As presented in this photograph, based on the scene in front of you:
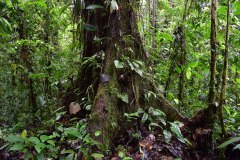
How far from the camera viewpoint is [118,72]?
3369 millimetres

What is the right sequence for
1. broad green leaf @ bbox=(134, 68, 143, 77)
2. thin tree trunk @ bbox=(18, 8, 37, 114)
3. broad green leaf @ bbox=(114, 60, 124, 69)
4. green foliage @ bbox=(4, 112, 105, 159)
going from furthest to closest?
thin tree trunk @ bbox=(18, 8, 37, 114) < broad green leaf @ bbox=(134, 68, 143, 77) < broad green leaf @ bbox=(114, 60, 124, 69) < green foliage @ bbox=(4, 112, 105, 159)

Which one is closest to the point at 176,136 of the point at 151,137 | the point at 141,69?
the point at 151,137

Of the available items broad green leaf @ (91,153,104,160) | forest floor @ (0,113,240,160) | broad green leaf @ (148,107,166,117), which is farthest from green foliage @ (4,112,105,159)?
broad green leaf @ (148,107,166,117)

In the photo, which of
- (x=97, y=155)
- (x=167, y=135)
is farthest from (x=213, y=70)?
(x=97, y=155)

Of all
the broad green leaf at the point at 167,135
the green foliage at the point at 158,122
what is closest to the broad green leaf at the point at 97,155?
the green foliage at the point at 158,122

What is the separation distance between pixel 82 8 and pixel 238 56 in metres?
2.32

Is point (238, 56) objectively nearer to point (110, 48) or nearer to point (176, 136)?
point (176, 136)

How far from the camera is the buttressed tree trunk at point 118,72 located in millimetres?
3086

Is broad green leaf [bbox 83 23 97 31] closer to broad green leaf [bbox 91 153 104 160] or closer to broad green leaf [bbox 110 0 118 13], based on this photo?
broad green leaf [bbox 110 0 118 13]

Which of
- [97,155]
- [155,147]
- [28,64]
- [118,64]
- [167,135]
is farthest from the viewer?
[28,64]

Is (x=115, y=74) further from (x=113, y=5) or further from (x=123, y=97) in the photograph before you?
(x=113, y=5)

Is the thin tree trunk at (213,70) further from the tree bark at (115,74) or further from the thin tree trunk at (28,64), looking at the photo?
the thin tree trunk at (28,64)

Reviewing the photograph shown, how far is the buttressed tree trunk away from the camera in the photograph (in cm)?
309

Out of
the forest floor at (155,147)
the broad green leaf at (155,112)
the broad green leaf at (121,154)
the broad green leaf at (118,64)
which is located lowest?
the forest floor at (155,147)
